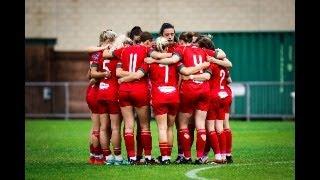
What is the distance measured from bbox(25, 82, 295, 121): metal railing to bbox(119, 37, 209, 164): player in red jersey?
1881 cm

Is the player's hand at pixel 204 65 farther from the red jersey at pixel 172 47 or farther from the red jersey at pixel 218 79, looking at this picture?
the red jersey at pixel 172 47

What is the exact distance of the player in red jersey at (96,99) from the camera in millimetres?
16875

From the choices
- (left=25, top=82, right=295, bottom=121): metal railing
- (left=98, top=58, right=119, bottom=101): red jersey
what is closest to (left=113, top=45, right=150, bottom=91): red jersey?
(left=98, top=58, right=119, bottom=101): red jersey

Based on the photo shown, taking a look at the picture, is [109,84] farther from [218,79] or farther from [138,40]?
[218,79]

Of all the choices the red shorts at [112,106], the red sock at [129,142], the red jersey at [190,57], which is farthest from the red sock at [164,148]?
the red jersey at [190,57]

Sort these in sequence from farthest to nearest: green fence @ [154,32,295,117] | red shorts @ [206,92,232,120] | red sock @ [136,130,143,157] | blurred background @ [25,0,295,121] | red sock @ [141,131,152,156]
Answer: green fence @ [154,32,295,117], blurred background @ [25,0,295,121], red shorts @ [206,92,232,120], red sock @ [136,130,143,157], red sock @ [141,131,152,156]

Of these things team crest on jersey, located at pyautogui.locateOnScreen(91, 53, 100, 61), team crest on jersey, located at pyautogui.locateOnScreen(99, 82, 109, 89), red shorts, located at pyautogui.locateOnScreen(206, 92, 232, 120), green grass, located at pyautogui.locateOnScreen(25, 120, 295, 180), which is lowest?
green grass, located at pyautogui.locateOnScreen(25, 120, 295, 180)

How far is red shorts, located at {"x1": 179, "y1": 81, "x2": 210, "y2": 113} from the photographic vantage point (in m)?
16.4

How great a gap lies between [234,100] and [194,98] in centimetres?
1971

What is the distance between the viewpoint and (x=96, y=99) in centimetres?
1692

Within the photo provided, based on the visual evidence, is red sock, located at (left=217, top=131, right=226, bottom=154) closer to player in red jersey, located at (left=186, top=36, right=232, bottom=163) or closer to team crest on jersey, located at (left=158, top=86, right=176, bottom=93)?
player in red jersey, located at (left=186, top=36, right=232, bottom=163)

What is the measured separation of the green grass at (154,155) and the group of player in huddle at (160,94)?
53 cm

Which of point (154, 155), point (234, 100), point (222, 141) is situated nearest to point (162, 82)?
point (222, 141)
